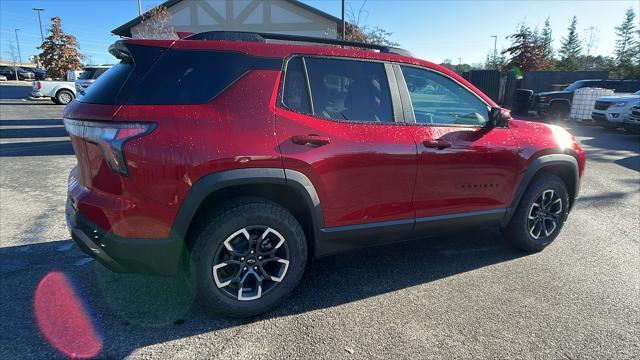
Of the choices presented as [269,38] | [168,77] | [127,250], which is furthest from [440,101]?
[127,250]

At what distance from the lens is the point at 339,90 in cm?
301

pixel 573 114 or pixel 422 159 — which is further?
pixel 573 114

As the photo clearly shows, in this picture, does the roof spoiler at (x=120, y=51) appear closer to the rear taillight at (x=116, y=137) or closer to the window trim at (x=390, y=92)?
the rear taillight at (x=116, y=137)

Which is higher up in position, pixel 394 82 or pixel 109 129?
pixel 394 82

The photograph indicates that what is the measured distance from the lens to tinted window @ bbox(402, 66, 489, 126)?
3.31 meters

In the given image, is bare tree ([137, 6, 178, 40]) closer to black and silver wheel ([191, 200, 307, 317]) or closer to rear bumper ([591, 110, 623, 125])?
rear bumper ([591, 110, 623, 125])

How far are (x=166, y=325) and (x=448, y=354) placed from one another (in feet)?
6.04

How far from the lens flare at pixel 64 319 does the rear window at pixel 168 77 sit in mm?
1457

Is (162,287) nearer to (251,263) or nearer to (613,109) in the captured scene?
(251,263)

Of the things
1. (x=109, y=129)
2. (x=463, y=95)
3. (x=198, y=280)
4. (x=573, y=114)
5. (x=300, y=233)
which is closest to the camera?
(x=109, y=129)

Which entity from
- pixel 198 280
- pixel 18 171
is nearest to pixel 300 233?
pixel 198 280

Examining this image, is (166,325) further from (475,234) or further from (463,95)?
(475,234)

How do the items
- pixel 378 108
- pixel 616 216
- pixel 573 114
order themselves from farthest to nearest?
pixel 573 114, pixel 616 216, pixel 378 108

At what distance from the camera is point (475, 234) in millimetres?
4594
